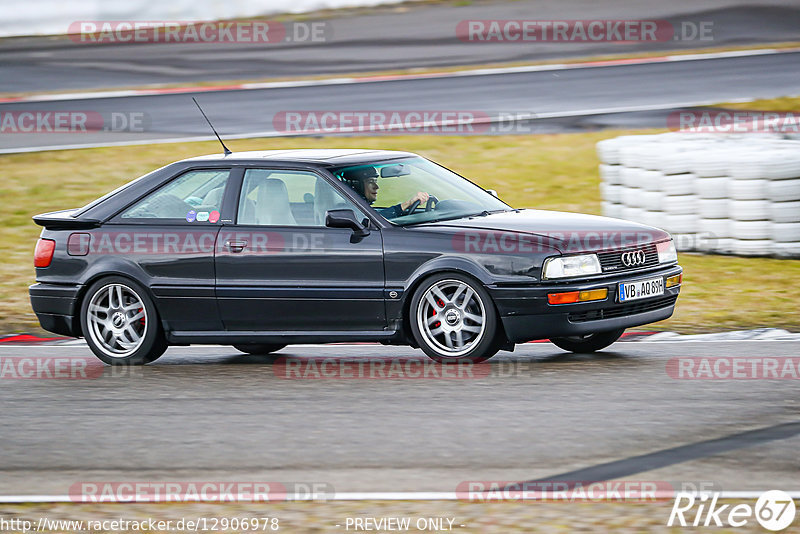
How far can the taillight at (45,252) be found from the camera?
923cm

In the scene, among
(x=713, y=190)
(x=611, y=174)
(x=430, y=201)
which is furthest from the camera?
(x=611, y=174)

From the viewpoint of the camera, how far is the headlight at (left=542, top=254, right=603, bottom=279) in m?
7.95

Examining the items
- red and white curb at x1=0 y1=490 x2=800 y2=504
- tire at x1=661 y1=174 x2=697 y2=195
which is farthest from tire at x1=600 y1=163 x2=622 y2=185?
red and white curb at x1=0 y1=490 x2=800 y2=504

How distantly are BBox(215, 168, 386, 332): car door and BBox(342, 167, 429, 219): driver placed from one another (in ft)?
0.46

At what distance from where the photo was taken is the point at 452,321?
8148 mm

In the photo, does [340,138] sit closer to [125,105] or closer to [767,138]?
[125,105]

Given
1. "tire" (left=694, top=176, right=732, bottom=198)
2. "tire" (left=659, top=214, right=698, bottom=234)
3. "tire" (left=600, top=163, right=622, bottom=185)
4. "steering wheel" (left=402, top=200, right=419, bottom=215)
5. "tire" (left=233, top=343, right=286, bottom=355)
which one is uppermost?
"tire" (left=600, top=163, right=622, bottom=185)

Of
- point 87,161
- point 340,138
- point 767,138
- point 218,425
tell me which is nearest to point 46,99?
point 87,161

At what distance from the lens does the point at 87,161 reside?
720 inches

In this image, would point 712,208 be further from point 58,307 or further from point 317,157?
point 58,307

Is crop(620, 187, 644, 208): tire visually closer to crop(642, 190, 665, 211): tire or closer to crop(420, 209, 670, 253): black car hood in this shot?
crop(642, 190, 665, 211): tire

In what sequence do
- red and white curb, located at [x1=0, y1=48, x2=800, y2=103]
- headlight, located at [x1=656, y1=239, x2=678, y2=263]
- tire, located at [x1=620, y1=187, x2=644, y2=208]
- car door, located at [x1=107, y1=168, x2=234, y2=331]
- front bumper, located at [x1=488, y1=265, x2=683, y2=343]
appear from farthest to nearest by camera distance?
red and white curb, located at [x1=0, y1=48, x2=800, y2=103]
tire, located at [x1=620, y1=187, x2=644, y2=208]
car door, located at [x1=107, y1=168, x2=234, y2=331]
headlight, located at [x1=656, y1=239, x2=678, y2=263]
front bumper, located at [x1=488, y1=265, x2=683, y2=343]

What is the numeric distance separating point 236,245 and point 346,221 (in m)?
0.81

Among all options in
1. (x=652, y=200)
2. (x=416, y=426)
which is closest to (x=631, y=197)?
(x=652, y=200)
